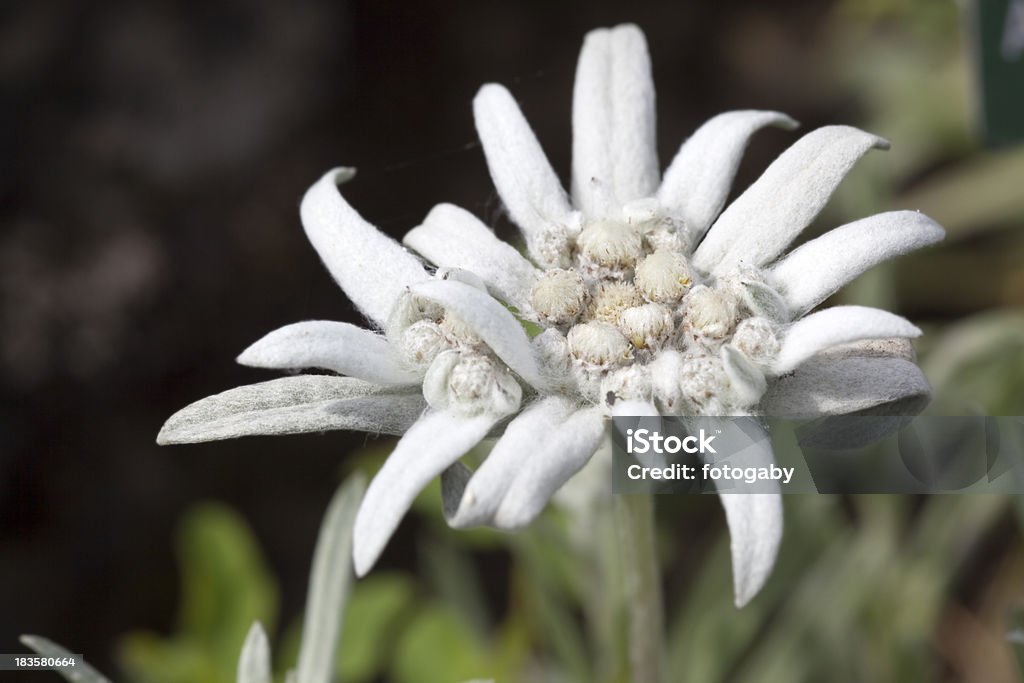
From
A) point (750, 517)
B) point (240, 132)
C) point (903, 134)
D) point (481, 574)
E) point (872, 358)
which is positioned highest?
point (240, 132)

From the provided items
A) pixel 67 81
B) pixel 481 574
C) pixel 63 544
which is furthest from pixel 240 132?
pixel 481 574

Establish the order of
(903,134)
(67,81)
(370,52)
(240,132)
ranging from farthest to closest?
(903,134) < (370,52) < (240,132) < (67,81)

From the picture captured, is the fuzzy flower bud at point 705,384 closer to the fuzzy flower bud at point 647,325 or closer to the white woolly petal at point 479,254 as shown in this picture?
the fuzzy flower bud at point 647,325

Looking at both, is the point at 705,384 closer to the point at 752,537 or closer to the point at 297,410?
the point at 752,537

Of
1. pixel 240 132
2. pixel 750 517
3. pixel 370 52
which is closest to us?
pixel 750 517

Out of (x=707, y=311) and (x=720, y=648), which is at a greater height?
(x=707, y=311)

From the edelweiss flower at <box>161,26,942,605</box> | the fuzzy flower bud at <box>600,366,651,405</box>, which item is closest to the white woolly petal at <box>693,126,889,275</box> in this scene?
the edelweiss flower at <box>161,26,942,605</box>

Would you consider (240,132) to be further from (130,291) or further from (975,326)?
(975,326)

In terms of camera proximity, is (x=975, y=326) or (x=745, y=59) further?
(x=745, y=59)

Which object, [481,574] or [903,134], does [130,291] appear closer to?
[481,574]
